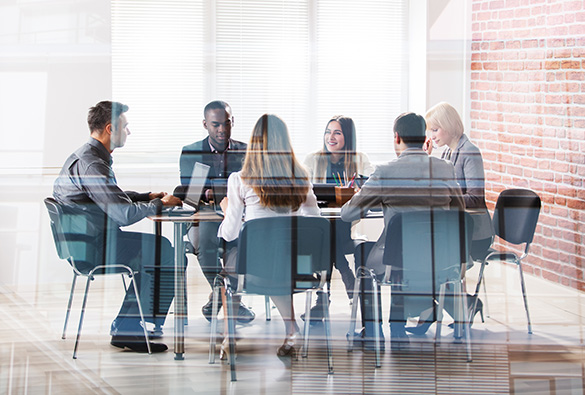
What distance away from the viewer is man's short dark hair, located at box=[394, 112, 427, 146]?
3107 mm

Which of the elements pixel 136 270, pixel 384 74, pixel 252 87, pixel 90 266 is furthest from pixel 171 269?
pixel 384 74

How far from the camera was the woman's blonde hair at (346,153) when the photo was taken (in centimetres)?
321

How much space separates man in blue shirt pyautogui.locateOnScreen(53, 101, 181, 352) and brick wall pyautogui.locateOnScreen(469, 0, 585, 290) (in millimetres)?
1452

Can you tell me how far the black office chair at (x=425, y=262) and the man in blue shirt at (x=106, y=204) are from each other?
952 millimetres

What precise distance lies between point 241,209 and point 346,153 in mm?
609

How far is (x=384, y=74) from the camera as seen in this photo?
3.15m

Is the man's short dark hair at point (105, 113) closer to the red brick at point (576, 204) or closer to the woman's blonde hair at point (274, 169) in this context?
the woman's blonde hair at point (274, 169)

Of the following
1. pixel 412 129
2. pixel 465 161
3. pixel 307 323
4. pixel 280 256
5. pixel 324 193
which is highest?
pixel 412 129

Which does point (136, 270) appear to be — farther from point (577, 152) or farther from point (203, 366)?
point (577, 152)

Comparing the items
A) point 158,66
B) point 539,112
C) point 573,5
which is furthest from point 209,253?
point 573,5

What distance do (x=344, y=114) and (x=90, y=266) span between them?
52.4 inches

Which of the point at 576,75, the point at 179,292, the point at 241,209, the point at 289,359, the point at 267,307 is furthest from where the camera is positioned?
the point at 267,307

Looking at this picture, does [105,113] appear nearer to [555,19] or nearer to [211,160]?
[211,160]

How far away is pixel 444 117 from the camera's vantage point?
3.19m
